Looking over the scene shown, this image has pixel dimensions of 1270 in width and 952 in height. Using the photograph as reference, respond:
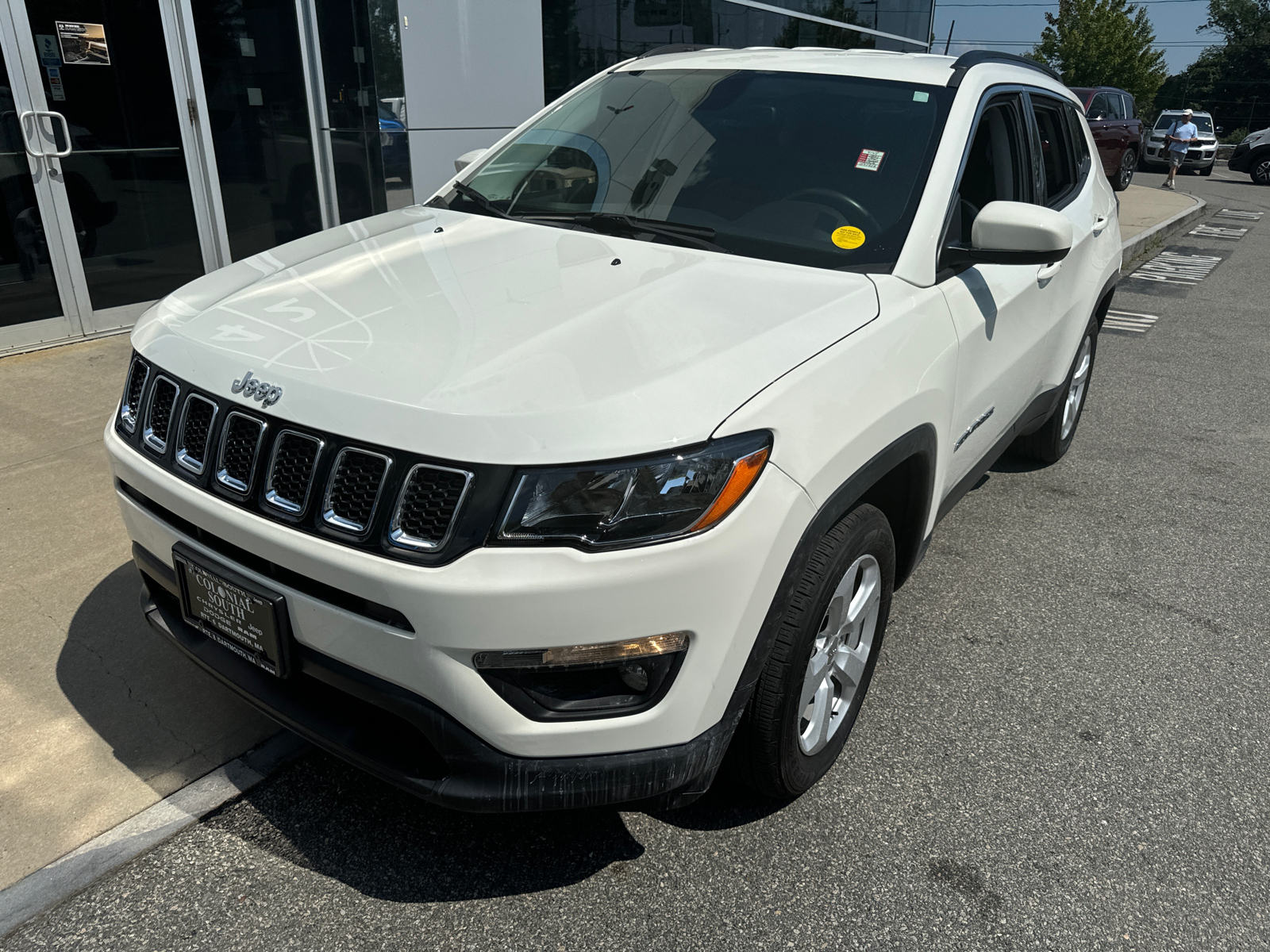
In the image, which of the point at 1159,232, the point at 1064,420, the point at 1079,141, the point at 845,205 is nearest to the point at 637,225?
the point at 845,205

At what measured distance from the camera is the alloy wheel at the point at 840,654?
236 centimetres

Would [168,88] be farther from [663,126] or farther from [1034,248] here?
[1034,248]

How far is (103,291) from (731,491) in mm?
5799

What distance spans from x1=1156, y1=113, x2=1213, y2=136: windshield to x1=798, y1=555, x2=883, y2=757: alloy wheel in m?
27.3

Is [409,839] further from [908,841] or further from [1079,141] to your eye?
[1079,141]

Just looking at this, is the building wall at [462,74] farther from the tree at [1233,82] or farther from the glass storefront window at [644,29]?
the tree at [1233,82]

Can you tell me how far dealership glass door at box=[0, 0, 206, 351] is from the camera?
5.62 m

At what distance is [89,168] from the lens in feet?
19.7

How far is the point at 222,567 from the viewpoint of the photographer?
2.06 meters

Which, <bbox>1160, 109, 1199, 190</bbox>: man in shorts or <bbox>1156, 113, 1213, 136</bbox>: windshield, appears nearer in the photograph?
<bbox>1160, 109, 1199, 190</bbox>: man in shorts

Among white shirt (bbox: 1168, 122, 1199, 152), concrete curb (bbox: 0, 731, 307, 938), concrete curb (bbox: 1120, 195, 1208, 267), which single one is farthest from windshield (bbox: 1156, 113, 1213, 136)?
concrete curb (bbox: 0, 731, 307, 938)

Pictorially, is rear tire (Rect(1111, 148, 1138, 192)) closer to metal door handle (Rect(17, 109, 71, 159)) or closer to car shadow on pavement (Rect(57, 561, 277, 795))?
metal door handle (Rect(17, 109, 71, 159))

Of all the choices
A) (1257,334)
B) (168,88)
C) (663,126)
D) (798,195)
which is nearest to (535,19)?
(168,88)

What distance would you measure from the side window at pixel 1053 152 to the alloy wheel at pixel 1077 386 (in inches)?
31.8
